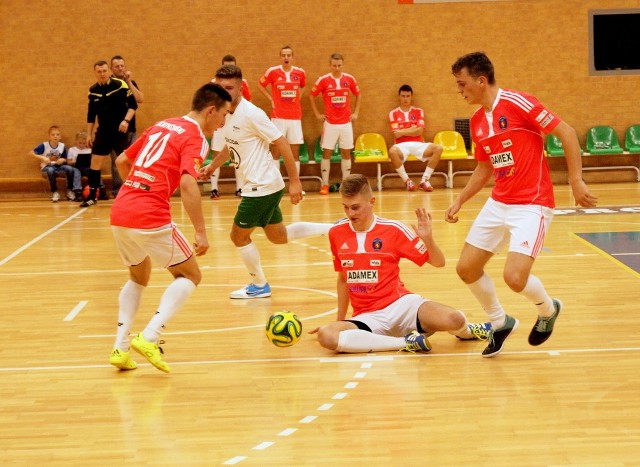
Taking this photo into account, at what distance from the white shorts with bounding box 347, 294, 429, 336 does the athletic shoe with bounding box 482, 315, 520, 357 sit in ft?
1.68

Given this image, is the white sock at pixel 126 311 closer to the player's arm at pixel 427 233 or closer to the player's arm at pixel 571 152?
the player's arm at pixel 427 233

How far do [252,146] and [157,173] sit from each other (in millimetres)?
2565

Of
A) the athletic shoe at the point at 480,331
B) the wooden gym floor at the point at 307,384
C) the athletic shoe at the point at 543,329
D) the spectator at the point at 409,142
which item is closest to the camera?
the wooden gym floor at the point at 307,384

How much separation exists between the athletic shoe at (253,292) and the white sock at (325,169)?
9.08m

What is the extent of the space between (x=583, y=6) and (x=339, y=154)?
5247 mm

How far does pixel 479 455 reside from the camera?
461 centimetres

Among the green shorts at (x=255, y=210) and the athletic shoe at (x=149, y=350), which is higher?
the green shorts at (x=255, y=210)

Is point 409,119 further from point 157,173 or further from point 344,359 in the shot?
point 157,173

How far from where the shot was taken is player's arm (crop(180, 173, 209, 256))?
235 inches

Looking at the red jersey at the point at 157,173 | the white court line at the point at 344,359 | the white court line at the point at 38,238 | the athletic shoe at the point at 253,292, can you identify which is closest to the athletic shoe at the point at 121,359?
the white court line at the point at 344,359

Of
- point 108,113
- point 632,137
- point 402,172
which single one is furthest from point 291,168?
point 632,137

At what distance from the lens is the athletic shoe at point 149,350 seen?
609cm

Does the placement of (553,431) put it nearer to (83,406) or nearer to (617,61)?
(83,406)

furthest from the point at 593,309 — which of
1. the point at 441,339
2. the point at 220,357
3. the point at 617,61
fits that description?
the point at 617,61
